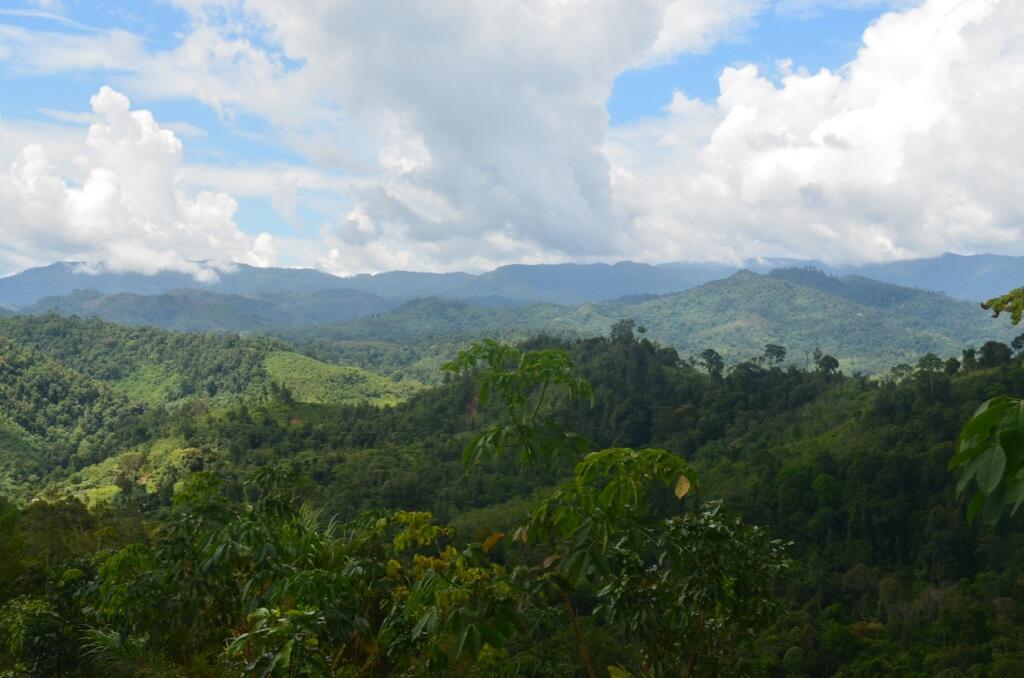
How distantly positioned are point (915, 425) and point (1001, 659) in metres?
27.0

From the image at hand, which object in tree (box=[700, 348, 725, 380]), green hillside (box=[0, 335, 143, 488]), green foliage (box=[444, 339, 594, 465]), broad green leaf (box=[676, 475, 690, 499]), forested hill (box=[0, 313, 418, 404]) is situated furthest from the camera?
forested hill (box=[0, 313, 418, 404])

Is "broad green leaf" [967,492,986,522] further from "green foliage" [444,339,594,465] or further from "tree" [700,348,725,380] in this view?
"tree" [700,348,725,380]

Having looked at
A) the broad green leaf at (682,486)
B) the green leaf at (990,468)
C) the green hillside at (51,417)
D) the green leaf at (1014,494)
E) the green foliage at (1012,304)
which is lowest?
the green hillside at (51,417)

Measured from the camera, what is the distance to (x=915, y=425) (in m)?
45.8

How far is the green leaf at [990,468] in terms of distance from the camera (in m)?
1.61

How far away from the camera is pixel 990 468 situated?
1.64m

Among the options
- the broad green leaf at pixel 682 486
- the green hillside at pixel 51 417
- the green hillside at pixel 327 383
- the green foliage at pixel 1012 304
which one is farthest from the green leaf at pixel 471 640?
the green hillside at pixel 327 383

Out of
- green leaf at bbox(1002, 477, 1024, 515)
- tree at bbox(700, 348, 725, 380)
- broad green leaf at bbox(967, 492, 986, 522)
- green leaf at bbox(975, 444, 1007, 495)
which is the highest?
green leaf at bbox(975, 444, 1007, 495)

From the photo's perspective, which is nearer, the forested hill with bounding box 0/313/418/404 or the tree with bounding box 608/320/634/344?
the tree with bounding box 608/320/634/344

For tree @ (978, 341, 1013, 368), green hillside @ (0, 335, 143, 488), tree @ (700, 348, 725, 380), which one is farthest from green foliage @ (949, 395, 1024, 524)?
green hillside @ (0, 335, 143, 488)

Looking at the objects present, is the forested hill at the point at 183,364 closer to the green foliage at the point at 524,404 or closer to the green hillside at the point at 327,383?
the green hillside at the point at 327,383

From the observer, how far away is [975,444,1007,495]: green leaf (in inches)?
63.3

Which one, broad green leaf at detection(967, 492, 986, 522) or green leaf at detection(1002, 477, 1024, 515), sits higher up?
green leaf at detection(1002, 477, 1024, 515)

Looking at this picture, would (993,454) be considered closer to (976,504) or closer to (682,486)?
(976,504)
